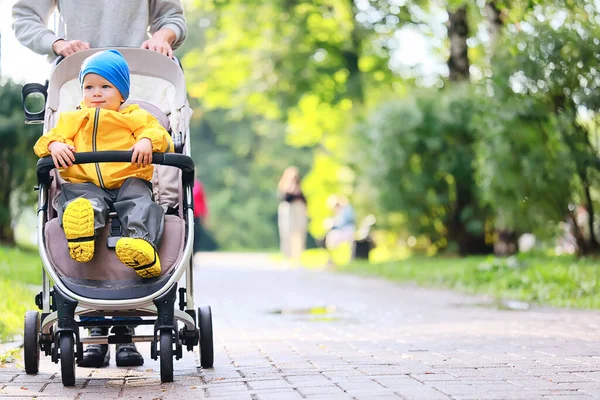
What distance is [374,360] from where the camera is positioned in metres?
6.14

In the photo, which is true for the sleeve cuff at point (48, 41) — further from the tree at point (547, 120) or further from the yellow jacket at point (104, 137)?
the tree at point (547, 120)

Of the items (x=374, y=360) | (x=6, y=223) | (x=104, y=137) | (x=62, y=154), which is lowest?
(x=374, y=360)

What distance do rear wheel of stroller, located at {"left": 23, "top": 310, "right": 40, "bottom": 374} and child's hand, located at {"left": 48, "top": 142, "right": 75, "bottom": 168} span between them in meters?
0.97

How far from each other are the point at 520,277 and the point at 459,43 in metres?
7.78

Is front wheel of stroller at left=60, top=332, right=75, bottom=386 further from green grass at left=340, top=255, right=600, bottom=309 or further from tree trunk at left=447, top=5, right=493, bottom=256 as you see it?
tree trunk at left=447, top=5, right=493, bottom=256

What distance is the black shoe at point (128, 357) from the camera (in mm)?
6340

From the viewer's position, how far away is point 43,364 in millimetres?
6496

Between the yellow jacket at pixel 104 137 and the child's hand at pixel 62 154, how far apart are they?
0.09m

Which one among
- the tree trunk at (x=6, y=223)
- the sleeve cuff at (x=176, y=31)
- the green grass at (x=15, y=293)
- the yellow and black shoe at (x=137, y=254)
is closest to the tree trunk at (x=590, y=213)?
the green grass at (x=15, y=293)

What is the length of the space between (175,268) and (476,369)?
1640mm

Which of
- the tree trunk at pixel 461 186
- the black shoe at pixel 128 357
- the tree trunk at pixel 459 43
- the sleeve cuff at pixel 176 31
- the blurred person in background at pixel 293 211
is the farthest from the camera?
the blurred person in background at pixel 293 211

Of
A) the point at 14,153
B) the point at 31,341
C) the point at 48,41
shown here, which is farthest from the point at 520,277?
the point at 14,153

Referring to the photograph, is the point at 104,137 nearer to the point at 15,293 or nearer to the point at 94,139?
the point at 94,139

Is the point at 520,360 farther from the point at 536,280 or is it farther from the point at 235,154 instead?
the point at 235,154
